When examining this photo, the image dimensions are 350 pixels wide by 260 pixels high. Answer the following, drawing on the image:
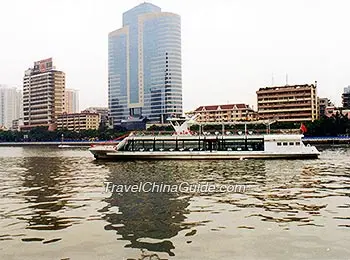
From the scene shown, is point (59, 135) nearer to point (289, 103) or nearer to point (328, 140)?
point (289, 103)

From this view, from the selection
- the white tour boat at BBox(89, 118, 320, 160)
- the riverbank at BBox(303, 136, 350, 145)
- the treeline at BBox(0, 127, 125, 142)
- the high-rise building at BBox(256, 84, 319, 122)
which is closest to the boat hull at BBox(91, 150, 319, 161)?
the white tour boat at BBox(89, 118, 320, 160)

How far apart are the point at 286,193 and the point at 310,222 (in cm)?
625

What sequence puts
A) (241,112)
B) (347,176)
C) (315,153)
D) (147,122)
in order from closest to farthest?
(347,176), (315,153), (241,112), (147,122)

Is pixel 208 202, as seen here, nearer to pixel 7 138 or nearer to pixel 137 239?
pixel 137 239

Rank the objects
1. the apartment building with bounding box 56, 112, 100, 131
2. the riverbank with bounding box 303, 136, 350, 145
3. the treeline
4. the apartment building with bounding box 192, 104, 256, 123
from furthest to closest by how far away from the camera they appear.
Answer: the apartment building with bounding box 56, 112, 100, 131 → the treeline → the apartment building with bounding box 192, 104, 256, 123 → the riverbank with bounding box 303, 136, 350, 145

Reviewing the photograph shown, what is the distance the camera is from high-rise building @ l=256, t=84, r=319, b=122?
13050 centimetres

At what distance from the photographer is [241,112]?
146000mm

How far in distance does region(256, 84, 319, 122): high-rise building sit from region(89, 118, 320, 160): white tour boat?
275 feet

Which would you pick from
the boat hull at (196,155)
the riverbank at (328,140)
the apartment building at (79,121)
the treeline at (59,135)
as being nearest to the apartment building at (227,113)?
the treeline at (59,135)

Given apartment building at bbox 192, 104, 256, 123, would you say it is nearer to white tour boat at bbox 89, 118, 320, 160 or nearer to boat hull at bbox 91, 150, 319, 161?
white tour boat at bbox 89, 118, 320, 160

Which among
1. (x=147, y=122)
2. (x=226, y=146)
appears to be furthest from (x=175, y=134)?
(x=147, y=122)

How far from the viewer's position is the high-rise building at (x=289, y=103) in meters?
130

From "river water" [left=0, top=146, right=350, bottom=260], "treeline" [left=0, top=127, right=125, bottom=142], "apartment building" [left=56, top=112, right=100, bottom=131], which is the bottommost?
"river water" [left=0, top=146, right=350, bottom=260]

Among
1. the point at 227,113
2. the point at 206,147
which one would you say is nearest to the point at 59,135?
the point at 227,113
